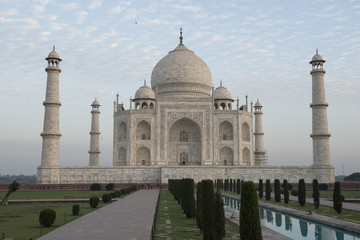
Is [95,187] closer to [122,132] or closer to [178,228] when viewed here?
[122,132]

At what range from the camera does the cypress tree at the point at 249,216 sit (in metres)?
6.46

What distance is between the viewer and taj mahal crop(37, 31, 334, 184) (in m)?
29.5

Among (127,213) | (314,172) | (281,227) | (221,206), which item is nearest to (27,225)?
(127,213)

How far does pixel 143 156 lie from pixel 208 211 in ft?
87.7

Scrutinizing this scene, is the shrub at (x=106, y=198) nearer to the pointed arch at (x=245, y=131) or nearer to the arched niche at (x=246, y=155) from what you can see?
the arched niche at (x=246, y=155)

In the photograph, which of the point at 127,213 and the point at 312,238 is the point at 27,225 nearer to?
the point at 127,213

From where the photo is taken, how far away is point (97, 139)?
37.7 m

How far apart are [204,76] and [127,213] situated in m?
28.8

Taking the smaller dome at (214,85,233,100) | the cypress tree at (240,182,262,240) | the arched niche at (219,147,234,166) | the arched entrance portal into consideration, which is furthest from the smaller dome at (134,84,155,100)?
the cypress tree at (240,182,262,240)

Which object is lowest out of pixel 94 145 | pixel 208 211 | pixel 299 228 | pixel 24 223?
pixel 299 228

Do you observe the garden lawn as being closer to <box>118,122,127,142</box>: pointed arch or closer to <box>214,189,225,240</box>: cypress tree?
<box>214,189,225,240</box>: cypress tree

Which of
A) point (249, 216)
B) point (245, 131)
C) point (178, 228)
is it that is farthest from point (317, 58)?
point (249, 216)

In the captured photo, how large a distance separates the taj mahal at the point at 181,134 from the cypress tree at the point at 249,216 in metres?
22.9

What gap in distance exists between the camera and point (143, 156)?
1369 inches
